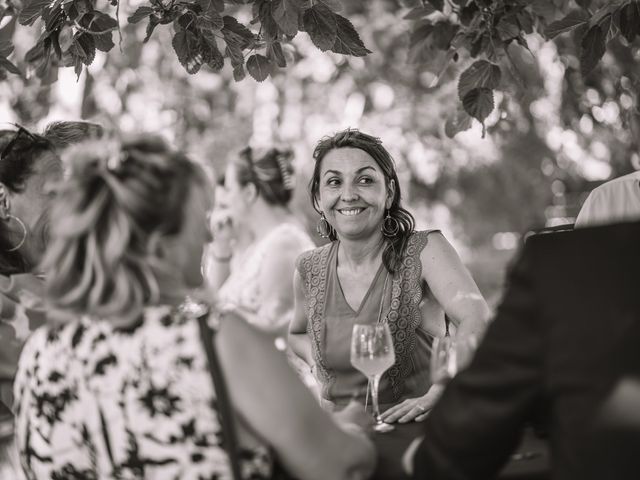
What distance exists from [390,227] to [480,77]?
0.81 m

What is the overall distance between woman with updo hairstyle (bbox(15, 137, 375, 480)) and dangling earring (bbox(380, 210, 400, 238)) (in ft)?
6.11

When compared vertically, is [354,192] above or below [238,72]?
below

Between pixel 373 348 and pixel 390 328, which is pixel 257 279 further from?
pixel 373 348

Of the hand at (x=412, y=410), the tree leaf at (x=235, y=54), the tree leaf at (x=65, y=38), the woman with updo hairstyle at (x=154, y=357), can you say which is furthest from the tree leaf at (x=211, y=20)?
the hand at (x=412, y=410)

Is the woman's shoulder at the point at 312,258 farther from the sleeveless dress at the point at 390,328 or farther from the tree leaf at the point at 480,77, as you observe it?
the tree leaf at the point at 480,77

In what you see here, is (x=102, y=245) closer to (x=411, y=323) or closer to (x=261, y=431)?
(x=261, y=431)

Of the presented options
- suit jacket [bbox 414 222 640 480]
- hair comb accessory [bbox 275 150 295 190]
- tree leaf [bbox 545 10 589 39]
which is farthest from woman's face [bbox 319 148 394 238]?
suit jacket [bbox 414 222 640 480]

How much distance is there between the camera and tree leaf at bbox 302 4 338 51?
9.57 ft

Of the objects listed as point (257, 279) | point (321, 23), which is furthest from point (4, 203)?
point (257, 279)

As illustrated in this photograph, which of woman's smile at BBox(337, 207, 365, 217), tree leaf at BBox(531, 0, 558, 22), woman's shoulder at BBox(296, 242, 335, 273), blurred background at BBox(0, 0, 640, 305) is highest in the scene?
blurred background at BBox(0, 0, 640, 305)

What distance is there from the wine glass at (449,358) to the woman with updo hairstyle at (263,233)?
2.42m

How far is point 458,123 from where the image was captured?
3801 millimetres

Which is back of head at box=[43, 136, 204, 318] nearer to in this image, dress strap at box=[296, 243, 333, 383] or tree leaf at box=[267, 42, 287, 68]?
tree leaf at box=[267, 42, 287, 68]

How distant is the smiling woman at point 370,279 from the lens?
339cm
